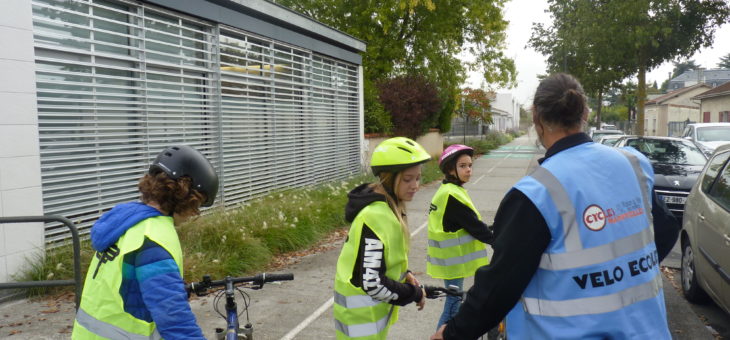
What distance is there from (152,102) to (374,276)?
7127 mm

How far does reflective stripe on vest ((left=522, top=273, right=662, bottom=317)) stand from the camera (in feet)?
6.75

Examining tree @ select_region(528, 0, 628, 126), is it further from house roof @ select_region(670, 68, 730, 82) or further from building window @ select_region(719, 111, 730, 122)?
house roof @ select_region(670, 68, 730, 82)

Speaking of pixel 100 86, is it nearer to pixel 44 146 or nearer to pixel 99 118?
pixel 99 118

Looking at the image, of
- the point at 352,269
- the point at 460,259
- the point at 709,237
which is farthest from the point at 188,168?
the point at 709,237

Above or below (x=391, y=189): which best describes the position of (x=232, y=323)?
below

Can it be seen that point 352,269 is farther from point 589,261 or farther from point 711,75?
point 711,75

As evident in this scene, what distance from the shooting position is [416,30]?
2589 centimetres

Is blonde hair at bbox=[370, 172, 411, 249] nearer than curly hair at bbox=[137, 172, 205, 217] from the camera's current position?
No

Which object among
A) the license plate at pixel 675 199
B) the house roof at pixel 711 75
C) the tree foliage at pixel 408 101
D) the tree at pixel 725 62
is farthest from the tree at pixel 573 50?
the tree at pixel 725 62

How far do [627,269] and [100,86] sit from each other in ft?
23.6

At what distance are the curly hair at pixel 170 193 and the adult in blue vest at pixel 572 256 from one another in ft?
3.89

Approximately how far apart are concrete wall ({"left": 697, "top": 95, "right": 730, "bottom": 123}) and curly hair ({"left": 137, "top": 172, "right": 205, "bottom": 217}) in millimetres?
42660

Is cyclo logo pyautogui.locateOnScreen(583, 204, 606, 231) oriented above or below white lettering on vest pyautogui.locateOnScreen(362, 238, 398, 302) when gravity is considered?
above

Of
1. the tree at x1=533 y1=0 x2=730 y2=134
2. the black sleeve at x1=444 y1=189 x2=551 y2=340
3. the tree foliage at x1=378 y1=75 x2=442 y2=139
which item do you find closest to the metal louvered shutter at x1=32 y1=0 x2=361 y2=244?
the black sleeve at x1=444 y1=189 x2=551 y2=340
